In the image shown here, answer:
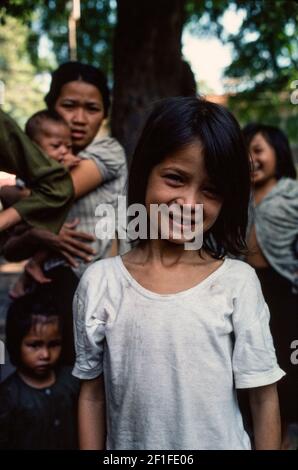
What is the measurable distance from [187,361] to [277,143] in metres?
2.11

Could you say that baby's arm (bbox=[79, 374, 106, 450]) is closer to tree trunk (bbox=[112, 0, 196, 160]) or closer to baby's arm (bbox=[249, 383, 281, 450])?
baby's arm (bbox=[249, 383, 281, 450])

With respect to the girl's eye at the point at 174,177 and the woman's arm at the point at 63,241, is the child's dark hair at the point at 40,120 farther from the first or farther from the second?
the girl's eye at the point at 174,177

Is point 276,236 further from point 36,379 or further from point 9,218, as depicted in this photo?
point 9,218

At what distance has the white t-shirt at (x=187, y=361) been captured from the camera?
5.04 feet

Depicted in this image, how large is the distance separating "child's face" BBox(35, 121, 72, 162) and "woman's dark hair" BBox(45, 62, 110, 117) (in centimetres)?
24

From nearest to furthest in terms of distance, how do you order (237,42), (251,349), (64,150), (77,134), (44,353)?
(251,349) < (64,150) < (77,134) < (44,353) < (237,42)

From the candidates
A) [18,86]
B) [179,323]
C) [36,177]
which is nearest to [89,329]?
[179,323]

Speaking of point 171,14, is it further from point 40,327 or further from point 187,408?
point 187,408

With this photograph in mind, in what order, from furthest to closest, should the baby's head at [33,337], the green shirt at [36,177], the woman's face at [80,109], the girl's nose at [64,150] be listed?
the baby's head at [33,337] → the woman's face at [80,109] → the girl's nose at [64,150] → the green shirt at [36,177]

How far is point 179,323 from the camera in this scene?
1.55m


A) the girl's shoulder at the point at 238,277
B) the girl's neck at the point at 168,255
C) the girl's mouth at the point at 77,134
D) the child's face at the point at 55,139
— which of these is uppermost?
the girl's mouth at the point at 77,134

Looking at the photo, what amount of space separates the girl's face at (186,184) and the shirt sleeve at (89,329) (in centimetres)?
28

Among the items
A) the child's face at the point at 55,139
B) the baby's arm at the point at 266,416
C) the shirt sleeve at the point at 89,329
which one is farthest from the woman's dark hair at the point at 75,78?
the baby's arm at the point at 266,416

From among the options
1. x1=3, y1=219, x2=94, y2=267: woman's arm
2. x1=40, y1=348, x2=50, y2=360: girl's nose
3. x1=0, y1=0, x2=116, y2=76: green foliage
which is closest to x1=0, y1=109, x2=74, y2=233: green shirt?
x1=3, y1=219, x2=94, y2=267: woman's arm
